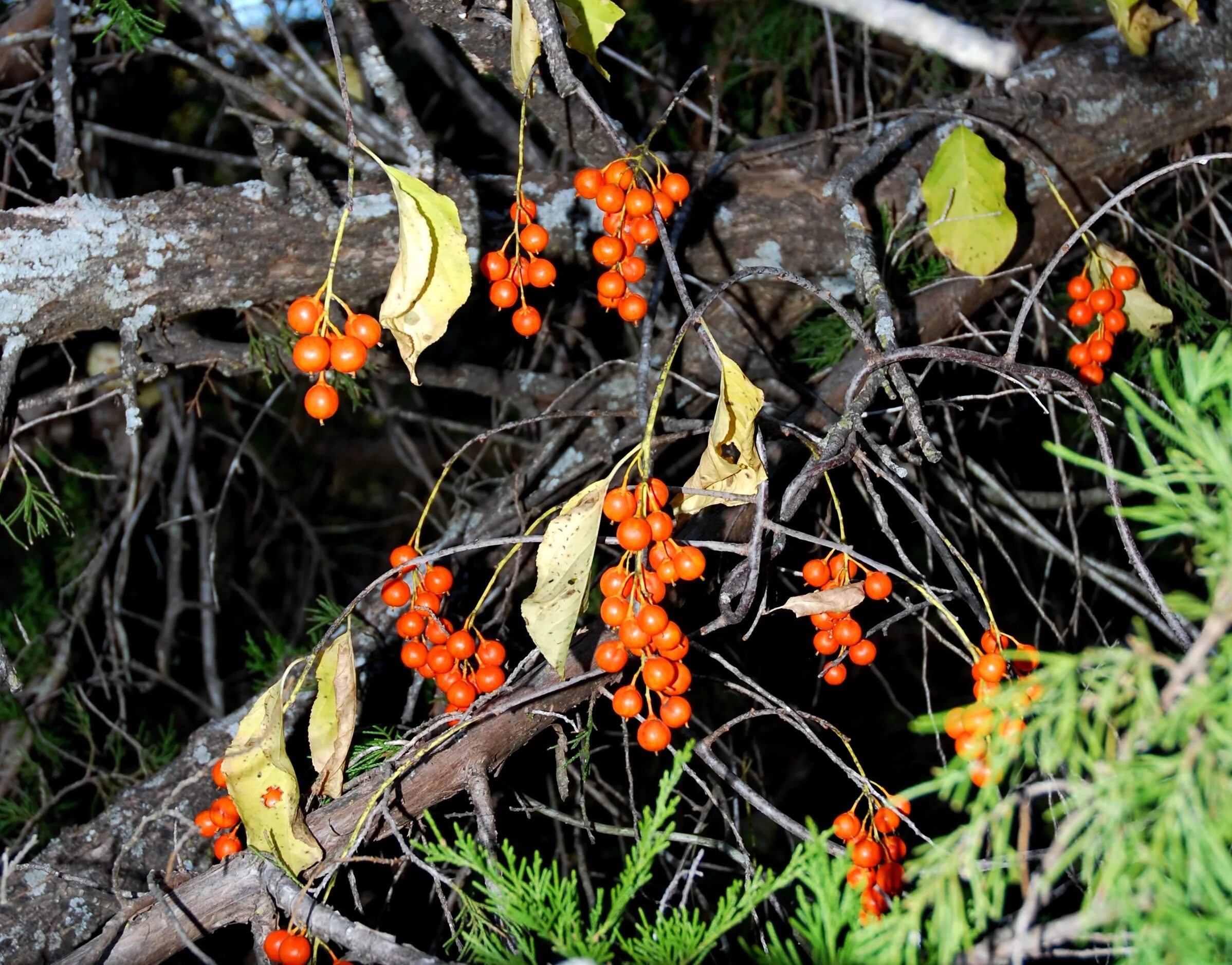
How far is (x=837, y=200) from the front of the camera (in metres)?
1.46

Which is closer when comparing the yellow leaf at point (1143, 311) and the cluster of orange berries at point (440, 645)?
the cluster of orange berries at point (440, 645)

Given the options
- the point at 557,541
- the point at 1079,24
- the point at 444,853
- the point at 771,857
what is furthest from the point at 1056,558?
the point at 444,853

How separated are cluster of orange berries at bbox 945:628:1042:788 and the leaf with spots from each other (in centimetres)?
59

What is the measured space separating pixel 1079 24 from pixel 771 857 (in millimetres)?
2204

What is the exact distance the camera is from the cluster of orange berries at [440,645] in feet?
3.46

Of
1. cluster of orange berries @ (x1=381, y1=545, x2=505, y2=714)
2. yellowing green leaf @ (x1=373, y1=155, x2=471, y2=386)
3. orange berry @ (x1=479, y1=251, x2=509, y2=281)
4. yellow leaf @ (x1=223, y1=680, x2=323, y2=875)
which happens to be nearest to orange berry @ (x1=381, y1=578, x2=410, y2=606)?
cluster of orange berries @ (x1=381, y1=545, x2=505, y2=714)

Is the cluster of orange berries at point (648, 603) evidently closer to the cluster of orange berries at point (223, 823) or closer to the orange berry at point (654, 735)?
the orange berry at point (654, 735)

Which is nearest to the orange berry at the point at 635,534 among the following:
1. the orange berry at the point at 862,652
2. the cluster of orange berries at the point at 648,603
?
the cluster of orange berries at the point at 648,603

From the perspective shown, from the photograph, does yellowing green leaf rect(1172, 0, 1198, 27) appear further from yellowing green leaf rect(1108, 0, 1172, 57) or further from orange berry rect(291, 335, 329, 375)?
orange berry rect(291, 335, 329, 375)

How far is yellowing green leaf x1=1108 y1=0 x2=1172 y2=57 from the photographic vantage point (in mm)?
1527

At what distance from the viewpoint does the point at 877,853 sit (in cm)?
93

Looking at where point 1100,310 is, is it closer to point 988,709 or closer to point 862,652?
point 862,652

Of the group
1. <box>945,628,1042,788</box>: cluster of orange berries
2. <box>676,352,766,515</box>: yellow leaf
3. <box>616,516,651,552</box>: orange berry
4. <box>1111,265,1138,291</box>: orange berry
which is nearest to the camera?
<box>945,628,1042,788</box>: cluster of orange berries

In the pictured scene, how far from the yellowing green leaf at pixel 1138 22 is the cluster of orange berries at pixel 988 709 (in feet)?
3.55
